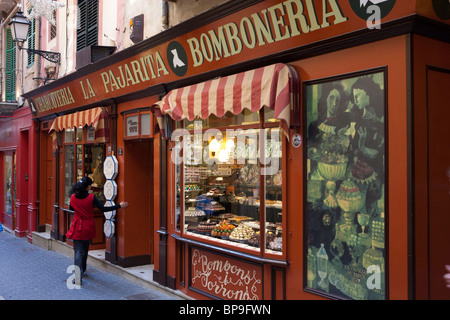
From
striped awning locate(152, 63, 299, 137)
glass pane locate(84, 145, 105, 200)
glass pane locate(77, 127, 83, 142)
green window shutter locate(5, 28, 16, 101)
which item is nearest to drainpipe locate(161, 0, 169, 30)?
striped awning locate(152, 63, 299, 137)

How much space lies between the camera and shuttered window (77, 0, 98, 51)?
10305 mm

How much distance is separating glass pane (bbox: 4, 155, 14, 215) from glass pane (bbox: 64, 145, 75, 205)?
498 centimetres

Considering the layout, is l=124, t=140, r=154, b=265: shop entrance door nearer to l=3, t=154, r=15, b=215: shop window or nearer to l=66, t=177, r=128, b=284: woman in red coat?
l=66, t=177, r=128, b=284: woman in red coat

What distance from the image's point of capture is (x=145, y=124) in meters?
8.14

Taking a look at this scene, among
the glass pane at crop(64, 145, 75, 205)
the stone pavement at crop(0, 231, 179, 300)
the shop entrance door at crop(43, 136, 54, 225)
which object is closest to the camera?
the stone pavement at crop(0, 231, 179, 300)

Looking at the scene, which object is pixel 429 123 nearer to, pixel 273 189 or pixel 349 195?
pixel 349 195

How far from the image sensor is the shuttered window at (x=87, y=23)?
10.3 meters

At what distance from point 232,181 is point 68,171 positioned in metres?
6.55

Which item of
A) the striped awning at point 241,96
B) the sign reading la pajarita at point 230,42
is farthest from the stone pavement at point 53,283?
the sign reading la pajarita at point 230,42

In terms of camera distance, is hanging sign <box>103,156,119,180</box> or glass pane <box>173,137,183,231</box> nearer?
glass pane <box>173,137,183,231</box>

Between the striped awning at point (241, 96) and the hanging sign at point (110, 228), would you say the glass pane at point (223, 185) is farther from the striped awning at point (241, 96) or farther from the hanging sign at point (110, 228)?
the hanging sign at point (110, 228)

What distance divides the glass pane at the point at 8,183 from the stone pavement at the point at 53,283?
5082 mm

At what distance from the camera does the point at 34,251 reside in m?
11.7
